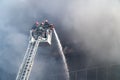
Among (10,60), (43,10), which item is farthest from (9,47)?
(43,10)

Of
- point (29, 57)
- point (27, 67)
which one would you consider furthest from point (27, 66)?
point (29, 57)

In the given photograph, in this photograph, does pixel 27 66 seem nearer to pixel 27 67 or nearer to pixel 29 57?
pixel 27 67

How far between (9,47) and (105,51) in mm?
5800

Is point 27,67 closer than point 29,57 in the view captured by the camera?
Yes

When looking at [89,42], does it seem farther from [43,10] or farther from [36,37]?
[36,37]

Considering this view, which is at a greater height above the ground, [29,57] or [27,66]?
[29,57]

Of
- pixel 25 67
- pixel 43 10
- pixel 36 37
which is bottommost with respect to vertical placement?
pixel 25 67

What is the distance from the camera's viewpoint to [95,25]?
67.6 feet

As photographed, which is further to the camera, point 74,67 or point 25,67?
point 74,67

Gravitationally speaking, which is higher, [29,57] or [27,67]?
[29,57]

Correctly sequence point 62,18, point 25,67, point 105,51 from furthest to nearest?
point 62,18 < point 105,51 < point 25,67

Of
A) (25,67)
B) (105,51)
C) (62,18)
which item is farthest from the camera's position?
(62,18)

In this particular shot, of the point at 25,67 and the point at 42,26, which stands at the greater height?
the point at 42,26

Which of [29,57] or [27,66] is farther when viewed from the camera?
[29,57]
